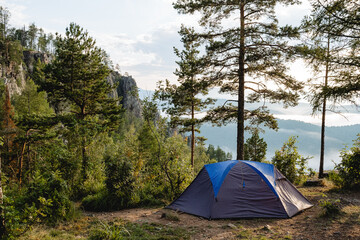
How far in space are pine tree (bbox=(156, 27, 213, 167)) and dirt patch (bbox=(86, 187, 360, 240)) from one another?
414 centimetres

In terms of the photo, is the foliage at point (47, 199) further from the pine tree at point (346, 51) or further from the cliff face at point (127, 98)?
the cliff face at point (127, 98)

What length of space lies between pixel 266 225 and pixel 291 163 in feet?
22.9

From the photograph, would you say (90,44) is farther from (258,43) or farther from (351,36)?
Result: (351,36)

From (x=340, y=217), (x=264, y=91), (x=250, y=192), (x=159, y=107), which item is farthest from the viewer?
(x=264, y=91)

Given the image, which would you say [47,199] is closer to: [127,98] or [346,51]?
[346,51]


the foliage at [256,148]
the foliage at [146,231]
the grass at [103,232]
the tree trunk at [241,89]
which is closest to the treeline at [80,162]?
the grass at [103,232]

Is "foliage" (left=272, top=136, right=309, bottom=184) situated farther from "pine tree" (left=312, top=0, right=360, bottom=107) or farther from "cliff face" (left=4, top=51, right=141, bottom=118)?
"cliff face" (left=4, top=51, right=141, bottom=118)

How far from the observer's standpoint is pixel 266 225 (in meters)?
6.02

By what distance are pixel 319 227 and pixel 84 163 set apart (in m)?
9.64

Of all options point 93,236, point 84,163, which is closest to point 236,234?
point 93,236

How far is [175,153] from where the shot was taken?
9820mm

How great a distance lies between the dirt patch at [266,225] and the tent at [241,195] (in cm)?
24

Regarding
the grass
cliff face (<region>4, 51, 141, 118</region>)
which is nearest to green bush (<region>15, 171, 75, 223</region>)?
the grass

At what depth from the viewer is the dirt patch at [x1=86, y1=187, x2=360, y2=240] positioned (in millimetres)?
5410
